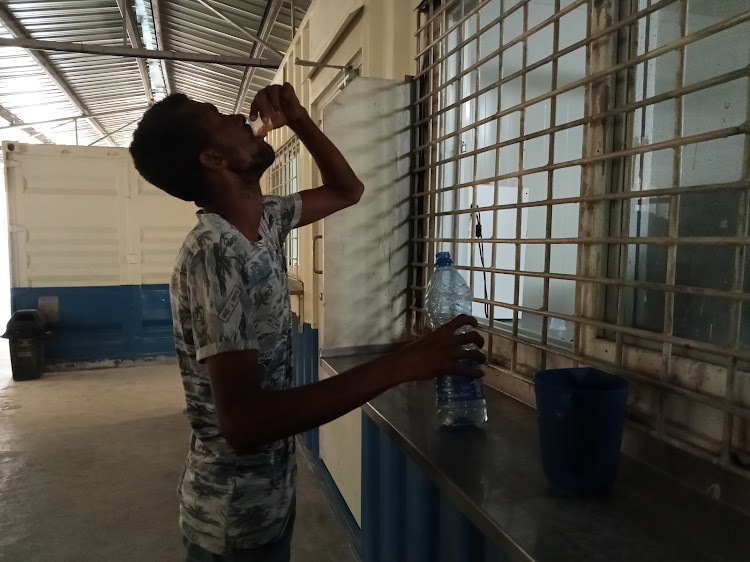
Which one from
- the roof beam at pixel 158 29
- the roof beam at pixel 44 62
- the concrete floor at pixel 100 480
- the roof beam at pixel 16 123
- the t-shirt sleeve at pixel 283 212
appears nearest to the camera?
the t-shirt sleeve at pixel 283 212

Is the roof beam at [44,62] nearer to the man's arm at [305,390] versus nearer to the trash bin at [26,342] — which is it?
the trash bin at [26,342]

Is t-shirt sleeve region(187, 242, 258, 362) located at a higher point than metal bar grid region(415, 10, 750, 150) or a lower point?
lower

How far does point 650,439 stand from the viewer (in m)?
0.87

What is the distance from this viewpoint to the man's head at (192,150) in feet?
3.26

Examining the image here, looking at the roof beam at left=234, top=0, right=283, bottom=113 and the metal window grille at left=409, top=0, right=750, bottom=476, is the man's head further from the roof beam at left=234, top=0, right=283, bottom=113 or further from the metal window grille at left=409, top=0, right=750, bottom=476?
the roof beam at left=234, top=0, right=283, bottom=113

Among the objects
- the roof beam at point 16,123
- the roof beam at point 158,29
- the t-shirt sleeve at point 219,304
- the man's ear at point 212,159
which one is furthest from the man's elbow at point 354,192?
the roof beam at point 16,123

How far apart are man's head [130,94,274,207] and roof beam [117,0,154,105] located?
10.5 feet

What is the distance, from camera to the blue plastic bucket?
0.73 meters

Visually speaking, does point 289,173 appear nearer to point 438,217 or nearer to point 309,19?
point 309,19

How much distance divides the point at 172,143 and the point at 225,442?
599 millimetres

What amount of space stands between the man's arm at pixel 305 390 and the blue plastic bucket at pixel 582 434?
0.14 metres

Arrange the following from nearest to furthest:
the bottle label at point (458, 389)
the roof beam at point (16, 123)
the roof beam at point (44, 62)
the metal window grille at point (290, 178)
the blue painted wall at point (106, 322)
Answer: the bottle label at point (458, 389) → the metal window grille at point (290, 178) → the roof beam at point (44, 62) → the blue painted wall at point (106, 322) → the roof beam at point (16, 123)

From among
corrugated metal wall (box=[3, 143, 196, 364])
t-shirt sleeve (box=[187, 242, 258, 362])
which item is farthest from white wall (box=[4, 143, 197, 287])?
t-shirt sleeve (box=[187, 242, 258, 362])

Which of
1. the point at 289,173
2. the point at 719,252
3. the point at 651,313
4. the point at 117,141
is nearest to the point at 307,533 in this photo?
the point at 651,313
